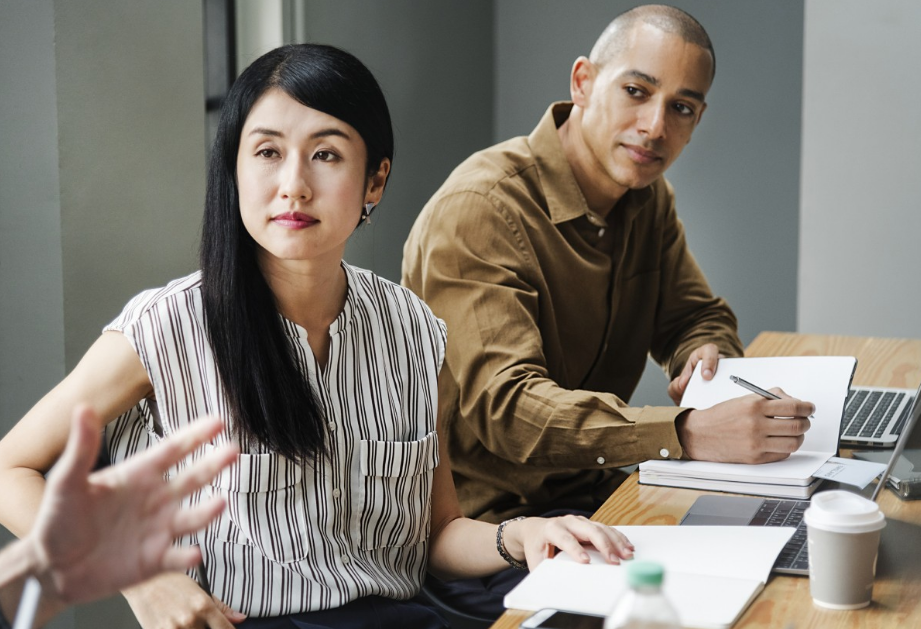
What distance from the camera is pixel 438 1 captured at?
3416 mm

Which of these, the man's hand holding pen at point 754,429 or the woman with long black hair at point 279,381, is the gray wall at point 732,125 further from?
the woman with long black hair at point 279,381

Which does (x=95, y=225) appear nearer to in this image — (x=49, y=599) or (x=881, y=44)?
(x=49, y=599)

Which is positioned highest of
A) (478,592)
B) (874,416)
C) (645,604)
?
(645,604)

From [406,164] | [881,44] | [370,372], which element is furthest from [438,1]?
[370,372]

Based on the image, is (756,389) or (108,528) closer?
(108,528)

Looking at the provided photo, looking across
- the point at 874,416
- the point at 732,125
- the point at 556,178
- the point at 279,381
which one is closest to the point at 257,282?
the point at 279,381

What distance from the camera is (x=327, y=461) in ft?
4.37

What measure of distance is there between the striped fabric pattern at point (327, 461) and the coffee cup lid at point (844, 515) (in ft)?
1.91

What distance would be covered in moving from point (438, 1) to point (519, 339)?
79.3 inches

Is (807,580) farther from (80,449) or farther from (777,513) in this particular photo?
(80,449)

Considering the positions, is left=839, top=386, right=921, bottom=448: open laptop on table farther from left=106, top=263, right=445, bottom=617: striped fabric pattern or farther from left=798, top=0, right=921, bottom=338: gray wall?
left=798, top=0, right=921, bottom=338: gray wall

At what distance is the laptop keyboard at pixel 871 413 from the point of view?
1.68 m

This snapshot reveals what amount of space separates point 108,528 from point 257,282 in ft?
2.20

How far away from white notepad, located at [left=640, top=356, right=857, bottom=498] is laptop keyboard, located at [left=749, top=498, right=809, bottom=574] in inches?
1.8
